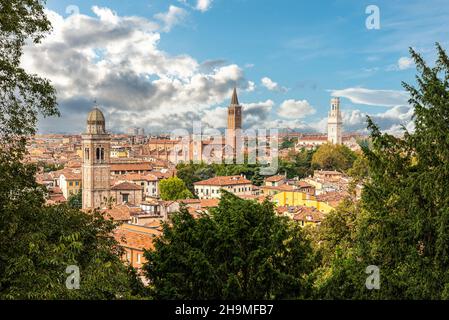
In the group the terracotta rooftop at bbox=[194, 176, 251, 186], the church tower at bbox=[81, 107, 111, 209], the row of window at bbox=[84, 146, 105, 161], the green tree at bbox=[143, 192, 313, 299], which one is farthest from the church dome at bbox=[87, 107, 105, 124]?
the green tree at bbox=[143, 192, 313, 299]

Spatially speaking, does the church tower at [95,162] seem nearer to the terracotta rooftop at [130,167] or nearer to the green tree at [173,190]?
the green tree at [173,190]

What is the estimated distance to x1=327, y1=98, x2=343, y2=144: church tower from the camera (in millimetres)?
112938

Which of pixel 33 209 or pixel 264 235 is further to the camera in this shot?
pixel 264 235

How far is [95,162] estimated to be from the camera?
153 ft

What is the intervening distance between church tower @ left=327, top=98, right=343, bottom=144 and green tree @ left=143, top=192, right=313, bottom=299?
4106 inches

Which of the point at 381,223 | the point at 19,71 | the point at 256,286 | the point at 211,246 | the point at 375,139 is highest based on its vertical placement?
the point at 19,71

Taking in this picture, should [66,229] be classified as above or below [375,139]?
below

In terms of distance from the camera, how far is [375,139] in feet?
28.5

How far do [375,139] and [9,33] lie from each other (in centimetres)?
586

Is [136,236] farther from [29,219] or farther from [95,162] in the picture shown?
[95,162]

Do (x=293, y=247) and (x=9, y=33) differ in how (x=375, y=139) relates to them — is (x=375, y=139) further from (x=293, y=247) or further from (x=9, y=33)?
(x=9, y=33)

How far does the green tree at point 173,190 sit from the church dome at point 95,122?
8891 millimetres

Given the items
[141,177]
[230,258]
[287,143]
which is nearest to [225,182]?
[141,177]

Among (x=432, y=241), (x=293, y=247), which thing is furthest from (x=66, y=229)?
(x=432, y=241)
